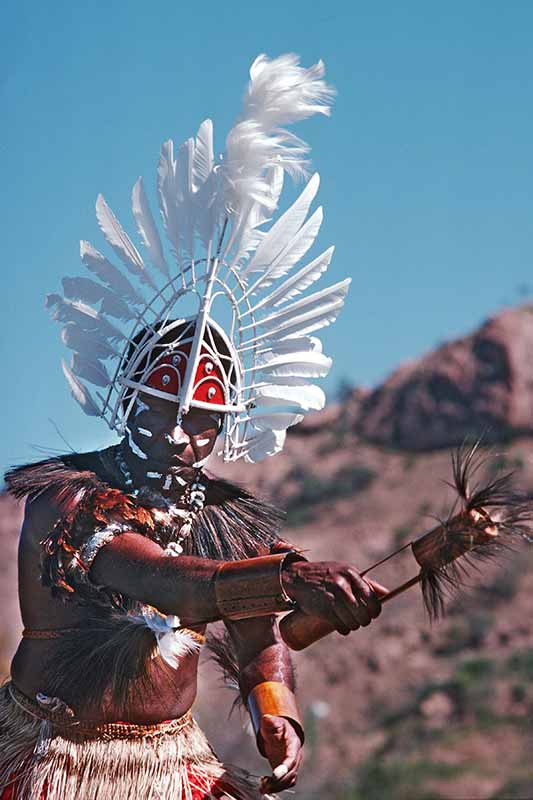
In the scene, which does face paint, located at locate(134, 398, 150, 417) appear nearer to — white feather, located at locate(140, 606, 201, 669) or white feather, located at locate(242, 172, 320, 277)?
white feather, located at locate(242, 172, 320, 277)

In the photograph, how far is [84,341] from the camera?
383 centimetres

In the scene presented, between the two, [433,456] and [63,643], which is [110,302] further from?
[433,456]

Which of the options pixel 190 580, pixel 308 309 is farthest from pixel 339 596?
pixel 308 309

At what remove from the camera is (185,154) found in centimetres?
367

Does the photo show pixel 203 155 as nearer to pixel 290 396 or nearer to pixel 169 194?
pixel 169 194

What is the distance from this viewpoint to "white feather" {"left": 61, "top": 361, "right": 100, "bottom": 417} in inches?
149

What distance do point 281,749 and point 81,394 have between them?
1.21m

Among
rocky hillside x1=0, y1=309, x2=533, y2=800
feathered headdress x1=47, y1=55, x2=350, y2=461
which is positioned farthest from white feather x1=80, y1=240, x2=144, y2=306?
rocky hillside x1=0, y1=309, x2=533, y2=800

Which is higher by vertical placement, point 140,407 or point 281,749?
point 140,407

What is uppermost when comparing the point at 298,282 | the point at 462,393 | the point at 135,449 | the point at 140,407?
the point at 462,393

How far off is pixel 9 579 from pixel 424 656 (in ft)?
25.4

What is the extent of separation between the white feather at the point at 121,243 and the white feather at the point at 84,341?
236 millimetres

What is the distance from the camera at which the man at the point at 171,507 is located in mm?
3268

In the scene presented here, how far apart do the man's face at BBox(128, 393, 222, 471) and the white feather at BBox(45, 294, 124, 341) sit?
0.32m
